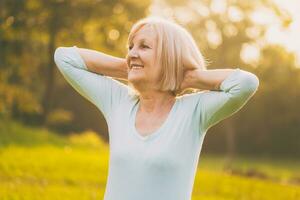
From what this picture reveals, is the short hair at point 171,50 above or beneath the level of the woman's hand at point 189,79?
above

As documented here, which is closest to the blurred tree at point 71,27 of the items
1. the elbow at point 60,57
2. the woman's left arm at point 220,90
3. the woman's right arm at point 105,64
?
the elbow at point 60,57

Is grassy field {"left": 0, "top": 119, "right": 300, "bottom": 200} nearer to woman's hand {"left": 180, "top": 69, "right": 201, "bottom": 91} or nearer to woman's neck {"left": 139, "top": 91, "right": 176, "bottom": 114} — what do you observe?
woman's neck {"left": 139, "top": 91, "right": 176, "bottom": 114}

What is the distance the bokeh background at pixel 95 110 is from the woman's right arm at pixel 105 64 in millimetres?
581

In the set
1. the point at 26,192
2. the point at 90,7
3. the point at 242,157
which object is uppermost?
the point at 90,7

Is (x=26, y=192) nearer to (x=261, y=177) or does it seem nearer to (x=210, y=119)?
(x=210, y=119)

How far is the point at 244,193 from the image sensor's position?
398 inches

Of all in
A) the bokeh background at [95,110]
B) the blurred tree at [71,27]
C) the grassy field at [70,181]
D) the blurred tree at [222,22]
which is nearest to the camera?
the grassy field at [70,181]

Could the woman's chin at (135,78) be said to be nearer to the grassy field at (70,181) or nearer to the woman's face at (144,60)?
the woman's face at (144,60)

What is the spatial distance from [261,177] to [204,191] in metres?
3.26

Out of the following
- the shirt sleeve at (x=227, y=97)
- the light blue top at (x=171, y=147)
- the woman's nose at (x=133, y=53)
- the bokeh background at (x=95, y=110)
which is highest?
the woman's nose at (x=133, y=53)

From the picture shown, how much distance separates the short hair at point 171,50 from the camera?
3.36 meters

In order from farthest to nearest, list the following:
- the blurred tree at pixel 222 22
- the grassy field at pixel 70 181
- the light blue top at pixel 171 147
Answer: the blurred tree at pixel 222 22 < the grassy field at pixel 70 181 < the light blue top at pixel 171 147

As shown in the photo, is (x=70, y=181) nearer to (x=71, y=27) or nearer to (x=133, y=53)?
(x=133, y=53)

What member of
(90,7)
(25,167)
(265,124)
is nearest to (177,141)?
(25,167)
